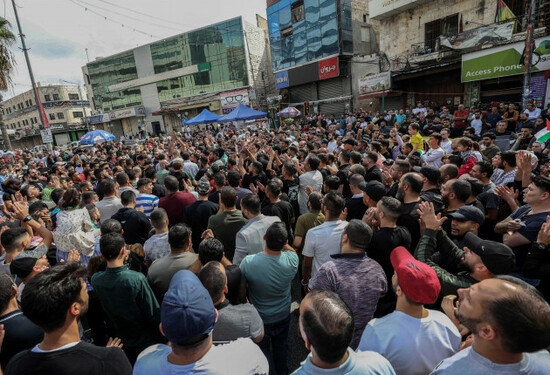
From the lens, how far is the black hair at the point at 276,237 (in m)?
2.40

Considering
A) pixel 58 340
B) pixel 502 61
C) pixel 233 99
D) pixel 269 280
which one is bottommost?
pixel 269 280

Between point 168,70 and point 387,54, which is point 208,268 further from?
point 168,70

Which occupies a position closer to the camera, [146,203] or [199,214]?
[199,214]

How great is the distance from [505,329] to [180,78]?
42643 mm

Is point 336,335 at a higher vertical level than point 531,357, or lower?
higher

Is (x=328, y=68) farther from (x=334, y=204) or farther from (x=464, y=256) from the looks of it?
(x=464, y=256)

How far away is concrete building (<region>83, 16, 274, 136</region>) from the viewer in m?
33.4

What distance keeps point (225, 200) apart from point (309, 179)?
5.94 feet

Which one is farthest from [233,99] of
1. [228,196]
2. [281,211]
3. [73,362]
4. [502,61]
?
[73,362]

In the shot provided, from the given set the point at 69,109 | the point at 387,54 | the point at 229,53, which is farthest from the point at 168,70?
the point at 387,54

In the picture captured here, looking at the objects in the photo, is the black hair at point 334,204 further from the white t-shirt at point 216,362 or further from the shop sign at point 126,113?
the shop sign at point 126,113

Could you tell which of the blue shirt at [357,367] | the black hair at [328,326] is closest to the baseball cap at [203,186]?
the black hair at [328,326]

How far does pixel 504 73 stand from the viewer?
12.7 metres

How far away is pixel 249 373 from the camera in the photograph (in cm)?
154
